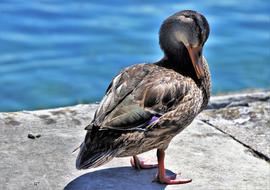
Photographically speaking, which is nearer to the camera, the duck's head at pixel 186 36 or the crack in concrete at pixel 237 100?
the duck's head at pixel 186 36

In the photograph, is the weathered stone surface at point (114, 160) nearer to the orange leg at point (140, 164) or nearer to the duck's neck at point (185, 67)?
the orange leg at point (140, 164)

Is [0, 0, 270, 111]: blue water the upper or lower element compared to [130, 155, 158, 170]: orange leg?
lower

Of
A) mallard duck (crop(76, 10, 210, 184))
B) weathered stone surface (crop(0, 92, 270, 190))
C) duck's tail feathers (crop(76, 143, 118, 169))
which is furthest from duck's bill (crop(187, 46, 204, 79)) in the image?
duck's tail feathers (crop(76, 143, 118, 169))

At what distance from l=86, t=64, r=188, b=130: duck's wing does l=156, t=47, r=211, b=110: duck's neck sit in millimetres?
156

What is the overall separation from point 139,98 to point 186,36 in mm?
591

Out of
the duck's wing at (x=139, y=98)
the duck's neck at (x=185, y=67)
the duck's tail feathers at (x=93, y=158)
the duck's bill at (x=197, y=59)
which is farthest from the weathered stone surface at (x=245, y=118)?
the duck's tail feathers at (x=93, y=158)

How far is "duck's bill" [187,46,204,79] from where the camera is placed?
450 cm

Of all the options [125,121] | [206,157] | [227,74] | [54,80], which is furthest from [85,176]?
[227,74]

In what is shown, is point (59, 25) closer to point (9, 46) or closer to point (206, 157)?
point (9, 46)

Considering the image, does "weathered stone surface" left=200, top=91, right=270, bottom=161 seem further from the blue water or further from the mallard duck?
the blue water

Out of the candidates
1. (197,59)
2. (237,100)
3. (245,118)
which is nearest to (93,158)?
(197,59)

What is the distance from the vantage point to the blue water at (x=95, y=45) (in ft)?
29.3

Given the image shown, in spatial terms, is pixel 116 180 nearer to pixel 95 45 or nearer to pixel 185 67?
pixel 185 67

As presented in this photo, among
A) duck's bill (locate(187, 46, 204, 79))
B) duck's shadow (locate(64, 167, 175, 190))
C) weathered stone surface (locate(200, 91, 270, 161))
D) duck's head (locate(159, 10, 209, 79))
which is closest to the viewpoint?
duck's shadow (locate(64, 167, 175, 190))
